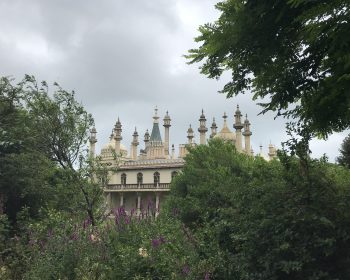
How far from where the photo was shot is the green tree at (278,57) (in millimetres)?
6168

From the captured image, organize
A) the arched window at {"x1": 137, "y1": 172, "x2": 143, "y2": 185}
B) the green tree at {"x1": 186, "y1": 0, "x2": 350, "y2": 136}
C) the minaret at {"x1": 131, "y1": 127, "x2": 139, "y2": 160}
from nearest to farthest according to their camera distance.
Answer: the green tree at {"x1": 186, "y1": 0, "x2": 350, "y2": 136} < the arched window at {"x1": 137, "y1": 172, "x2": 143, "y2": 185} < the minaret at {"x1": 131, "y1": 127, "x2": 139, "y2": 160}

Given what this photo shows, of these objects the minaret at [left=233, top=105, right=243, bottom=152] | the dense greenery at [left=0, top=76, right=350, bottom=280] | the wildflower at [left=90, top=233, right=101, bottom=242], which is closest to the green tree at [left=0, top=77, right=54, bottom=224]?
the dense greenery at [left=0, top=76, right=350, bottom=280]

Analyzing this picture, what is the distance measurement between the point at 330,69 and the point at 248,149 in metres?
51.2

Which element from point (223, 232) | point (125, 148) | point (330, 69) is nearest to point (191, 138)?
point (125, 148)

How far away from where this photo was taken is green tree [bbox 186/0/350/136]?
6168 mm

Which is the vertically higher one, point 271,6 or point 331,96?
point 271,6

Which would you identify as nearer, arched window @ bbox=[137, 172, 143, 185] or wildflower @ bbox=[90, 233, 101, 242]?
wildflower @ bbox=[90, 233, 101, 242]

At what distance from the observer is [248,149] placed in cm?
5666

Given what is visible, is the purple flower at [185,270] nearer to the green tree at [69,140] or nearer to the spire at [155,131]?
the green tree at [69,140]

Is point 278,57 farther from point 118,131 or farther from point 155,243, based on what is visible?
point 118,131

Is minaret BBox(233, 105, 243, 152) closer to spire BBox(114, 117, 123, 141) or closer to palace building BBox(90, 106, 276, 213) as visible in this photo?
palace building BBox(90, 106, 276, 213)

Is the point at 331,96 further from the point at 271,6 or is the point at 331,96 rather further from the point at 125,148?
the point at 125,148

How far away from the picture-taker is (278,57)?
6.98 metres

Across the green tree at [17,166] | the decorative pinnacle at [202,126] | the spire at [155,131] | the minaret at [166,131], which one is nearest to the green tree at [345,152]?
the green tree at [17,166]
